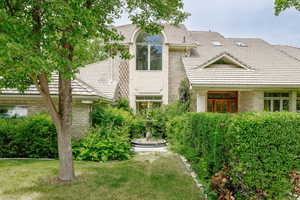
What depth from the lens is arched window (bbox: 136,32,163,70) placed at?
1552 cm

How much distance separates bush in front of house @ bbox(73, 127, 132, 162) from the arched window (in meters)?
7.40

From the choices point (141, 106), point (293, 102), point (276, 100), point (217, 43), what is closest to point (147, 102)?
point (141, 106)

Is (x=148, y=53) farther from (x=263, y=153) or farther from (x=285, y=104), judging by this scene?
(x=263, y=153)

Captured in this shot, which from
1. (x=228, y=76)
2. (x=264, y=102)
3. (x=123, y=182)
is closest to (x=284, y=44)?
(x=264, y=102)

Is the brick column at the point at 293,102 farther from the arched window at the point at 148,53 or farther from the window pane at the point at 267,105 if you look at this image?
the arched window at the point at 148,53

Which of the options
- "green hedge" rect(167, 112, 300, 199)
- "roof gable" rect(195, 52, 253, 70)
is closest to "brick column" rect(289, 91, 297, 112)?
"roof gable" rect(195, 52, 253, 70)

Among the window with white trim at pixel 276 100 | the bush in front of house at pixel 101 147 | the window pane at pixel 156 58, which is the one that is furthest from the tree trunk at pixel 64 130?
the window with white trim at pixel 276 100

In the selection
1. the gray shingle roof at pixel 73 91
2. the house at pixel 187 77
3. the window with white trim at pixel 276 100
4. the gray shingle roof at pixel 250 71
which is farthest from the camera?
the window with white trim at pixel 276 100

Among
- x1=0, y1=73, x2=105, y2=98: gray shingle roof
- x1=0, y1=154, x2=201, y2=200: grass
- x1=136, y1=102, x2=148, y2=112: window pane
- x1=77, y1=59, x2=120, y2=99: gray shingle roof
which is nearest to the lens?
x1=0, y1=154, x2=201, y2=200: grass

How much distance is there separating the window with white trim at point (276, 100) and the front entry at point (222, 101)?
2236 millimetres

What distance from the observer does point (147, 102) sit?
15641 millimetres

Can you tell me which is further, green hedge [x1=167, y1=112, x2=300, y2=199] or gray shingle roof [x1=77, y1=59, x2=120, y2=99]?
gray shingle roof [x1=77, y1=59, x2=120, y2=99]

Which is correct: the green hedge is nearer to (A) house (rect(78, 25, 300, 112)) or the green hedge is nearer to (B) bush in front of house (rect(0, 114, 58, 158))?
(B) bush in front of house (rect(0, 114, 58, 158))

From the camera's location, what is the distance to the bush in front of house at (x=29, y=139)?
880 centimetres
